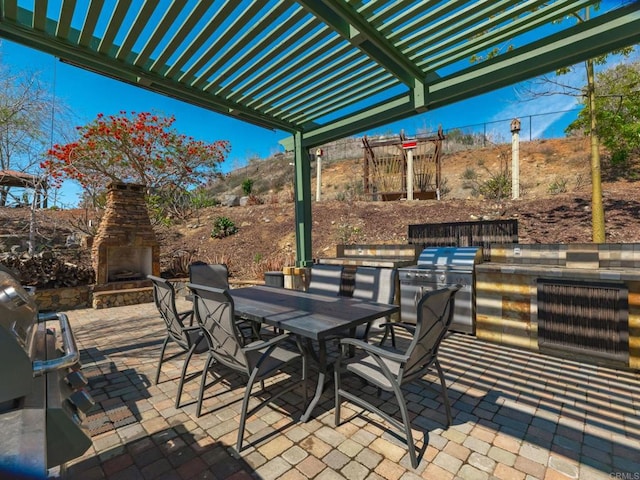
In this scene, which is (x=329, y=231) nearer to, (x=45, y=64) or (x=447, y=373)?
(x=447, y=373)

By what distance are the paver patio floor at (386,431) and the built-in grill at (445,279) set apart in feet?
3.16

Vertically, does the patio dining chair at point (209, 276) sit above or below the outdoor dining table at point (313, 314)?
above

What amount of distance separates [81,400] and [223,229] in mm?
9967

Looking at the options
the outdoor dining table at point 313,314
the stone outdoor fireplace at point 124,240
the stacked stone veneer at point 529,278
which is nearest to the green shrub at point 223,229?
the stone outdoor fireplace at point 124,240

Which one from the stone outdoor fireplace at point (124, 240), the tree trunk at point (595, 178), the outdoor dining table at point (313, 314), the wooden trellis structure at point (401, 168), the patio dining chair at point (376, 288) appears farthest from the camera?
the wooden trellis structure at point (401, 168)

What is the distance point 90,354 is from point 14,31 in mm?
3286

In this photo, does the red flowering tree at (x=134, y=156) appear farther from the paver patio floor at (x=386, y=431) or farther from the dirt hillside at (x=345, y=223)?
the paver patio floor at (x=386, y=431)

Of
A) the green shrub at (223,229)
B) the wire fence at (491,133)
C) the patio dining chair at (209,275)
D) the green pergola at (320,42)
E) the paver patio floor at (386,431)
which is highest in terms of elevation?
the wire fence at (491,133)

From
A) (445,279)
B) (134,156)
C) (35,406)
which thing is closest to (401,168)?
(445,279)

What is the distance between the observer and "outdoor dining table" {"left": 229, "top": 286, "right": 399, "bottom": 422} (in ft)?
7.09

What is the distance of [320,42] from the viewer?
275cm

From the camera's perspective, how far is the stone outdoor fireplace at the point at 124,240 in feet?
19.9

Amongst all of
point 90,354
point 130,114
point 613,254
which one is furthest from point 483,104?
point 90,354

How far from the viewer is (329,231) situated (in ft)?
32.5
